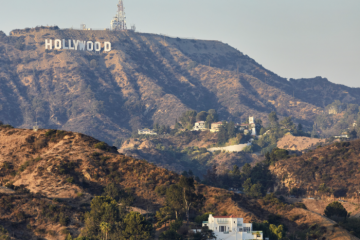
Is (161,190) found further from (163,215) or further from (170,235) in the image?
(170,235)

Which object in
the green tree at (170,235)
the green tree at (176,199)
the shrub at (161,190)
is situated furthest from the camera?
the shrub at (161,190)

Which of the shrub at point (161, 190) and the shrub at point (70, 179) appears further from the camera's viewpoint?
the shrub at point (161, 190)

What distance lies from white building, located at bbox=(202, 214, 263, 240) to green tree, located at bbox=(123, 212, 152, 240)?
1155 centimetres

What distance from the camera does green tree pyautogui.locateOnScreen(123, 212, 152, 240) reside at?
313 feet

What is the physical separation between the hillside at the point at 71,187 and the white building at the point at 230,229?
17256 millimetres

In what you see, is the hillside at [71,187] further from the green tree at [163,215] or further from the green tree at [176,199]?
the green tree at [163,215]

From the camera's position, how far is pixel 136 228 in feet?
314

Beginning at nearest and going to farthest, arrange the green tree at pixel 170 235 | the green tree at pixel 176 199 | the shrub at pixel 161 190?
the green tree at pixel 170 235 → the green tree at pixel 176 199 → the shrub at pixel 161 190

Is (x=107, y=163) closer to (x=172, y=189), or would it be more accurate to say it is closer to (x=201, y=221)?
(x=172, y=189)

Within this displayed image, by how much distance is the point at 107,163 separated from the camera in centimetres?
13825

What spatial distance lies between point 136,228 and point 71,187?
3349 cm

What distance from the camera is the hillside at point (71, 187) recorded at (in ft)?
348

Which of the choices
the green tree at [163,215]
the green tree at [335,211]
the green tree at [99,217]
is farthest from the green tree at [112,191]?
the green tree at [335,211]

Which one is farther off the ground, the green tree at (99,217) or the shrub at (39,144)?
the shrub at (39,144)
